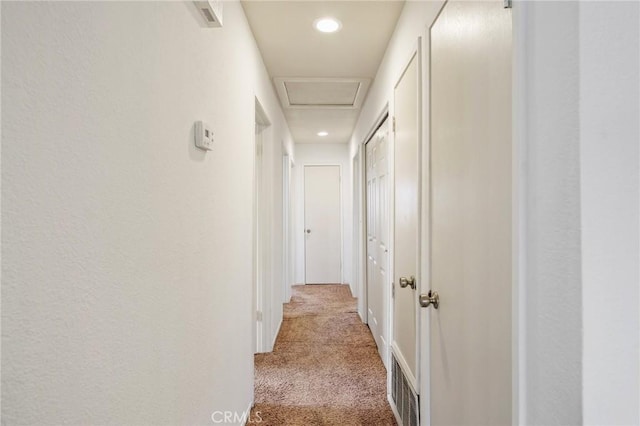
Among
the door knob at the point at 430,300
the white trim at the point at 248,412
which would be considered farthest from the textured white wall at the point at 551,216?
the white trim at the point at 248,412

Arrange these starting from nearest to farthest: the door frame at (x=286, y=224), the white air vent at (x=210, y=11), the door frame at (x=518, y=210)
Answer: the door frame at (x=518, y=210)
the white air vent at (x=210, y=11)
the door frame at (x=286, y=224)

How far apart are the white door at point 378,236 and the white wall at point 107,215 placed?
5.09 ft

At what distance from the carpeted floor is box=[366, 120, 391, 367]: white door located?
20cm

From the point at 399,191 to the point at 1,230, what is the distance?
1.69 meters

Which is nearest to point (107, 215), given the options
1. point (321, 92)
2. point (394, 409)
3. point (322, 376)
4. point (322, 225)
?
point (394, 409)

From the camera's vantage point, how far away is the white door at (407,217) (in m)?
1.56

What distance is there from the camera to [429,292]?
138cm

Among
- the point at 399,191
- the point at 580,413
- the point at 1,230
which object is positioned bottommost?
the point at 580,413

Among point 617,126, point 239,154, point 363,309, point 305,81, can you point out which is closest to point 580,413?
point 617,126

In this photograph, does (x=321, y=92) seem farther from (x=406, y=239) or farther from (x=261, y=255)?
(x=406, y=239)

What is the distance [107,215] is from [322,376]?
7.14ft

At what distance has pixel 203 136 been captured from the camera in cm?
119

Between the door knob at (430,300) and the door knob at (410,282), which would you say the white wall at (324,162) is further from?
the door knob at (430,300)

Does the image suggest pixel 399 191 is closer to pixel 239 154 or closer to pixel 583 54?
pixel 239 154
